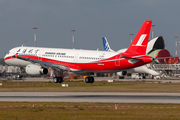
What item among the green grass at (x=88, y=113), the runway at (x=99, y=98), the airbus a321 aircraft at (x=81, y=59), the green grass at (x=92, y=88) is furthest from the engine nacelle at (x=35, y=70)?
the green grass at (x=88, y=113)

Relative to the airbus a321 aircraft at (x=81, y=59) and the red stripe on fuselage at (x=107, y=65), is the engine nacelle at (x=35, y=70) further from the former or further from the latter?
the red stripe on fuselage at (x=107, y=65)

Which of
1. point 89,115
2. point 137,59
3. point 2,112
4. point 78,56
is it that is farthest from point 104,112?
point 78,56

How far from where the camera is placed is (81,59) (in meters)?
57.7

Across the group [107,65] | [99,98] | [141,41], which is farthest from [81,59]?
[99,98]

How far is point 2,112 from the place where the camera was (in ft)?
77.3

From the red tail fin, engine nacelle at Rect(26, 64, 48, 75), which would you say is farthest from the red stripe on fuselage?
engine nacelle at Rect(26, 64, 48, 75)

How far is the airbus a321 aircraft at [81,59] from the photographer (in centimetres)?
5428

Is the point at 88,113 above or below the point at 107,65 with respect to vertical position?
below

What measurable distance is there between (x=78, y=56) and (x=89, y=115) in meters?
35.9

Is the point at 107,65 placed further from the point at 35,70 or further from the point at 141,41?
the point at 35,70

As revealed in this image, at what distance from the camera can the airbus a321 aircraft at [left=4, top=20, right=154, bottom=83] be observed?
178 feet

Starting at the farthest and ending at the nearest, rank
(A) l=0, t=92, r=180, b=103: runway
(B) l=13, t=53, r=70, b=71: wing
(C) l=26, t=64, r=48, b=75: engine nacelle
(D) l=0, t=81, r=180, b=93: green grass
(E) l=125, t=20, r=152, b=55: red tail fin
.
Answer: (B) l=13, t=53, r=70, b=71: wing < (C) l=26, t=64, r=48, b=75: engine nacelle < (E) l=125, t=20, r=152, b=55: red tail fin < (D) l=0, t=81, r=180, b=93: green grass < (A) l=0, t=92, r=180, b=103: runway

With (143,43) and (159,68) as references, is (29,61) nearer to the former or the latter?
(143,43)

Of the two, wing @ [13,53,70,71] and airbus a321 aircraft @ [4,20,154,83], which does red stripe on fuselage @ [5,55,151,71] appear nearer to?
airbus a321 aircraft @ [4,20,154,83]
